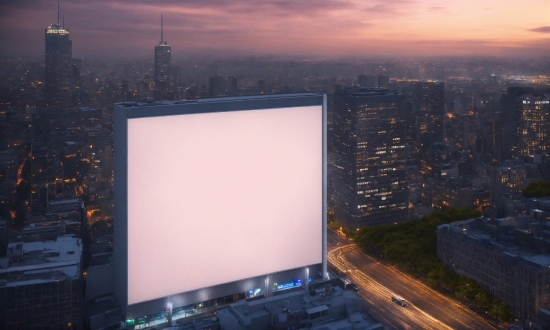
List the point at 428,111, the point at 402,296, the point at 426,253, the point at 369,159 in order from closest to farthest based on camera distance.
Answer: the point at 402,296
the point at 426,253
the point at 369,159
the point at 428,111

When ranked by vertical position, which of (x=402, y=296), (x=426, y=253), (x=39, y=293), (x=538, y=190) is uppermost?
(x=538, y=190)

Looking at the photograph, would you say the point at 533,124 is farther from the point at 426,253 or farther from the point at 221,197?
the point at 221,197

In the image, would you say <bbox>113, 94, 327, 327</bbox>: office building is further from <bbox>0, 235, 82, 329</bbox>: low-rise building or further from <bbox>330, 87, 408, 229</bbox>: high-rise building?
<bbox>330, 87, 408, 229</bbox>: high-rise building

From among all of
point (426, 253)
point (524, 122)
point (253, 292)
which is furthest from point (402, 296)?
point (524, 122)

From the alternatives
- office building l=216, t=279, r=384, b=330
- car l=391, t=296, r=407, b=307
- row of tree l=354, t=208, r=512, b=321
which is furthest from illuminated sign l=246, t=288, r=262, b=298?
Answer: row of tree l=354, t=208, r=512, b=321

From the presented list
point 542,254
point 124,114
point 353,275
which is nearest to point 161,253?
point 124,114

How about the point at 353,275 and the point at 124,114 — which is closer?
the point at 124,114

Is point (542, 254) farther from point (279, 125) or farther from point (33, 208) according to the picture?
point (33, 208)
